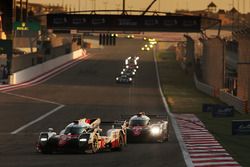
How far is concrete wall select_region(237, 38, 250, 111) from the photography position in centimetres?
5038

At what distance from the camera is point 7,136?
Result: 32969mm

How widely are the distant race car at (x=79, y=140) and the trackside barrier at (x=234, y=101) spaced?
79.5 feet

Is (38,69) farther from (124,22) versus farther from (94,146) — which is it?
(94,146)

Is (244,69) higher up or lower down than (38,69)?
higher up

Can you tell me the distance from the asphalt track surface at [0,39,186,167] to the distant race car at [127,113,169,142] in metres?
0.49

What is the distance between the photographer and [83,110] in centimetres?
5025

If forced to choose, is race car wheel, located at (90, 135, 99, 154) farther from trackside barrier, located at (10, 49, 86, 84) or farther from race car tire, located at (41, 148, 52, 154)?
trackside barrier, located at (10, 49, 86, 84)

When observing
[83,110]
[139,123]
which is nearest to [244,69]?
[83,110]

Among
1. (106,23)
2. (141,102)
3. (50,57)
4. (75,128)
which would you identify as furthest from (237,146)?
(50,57)

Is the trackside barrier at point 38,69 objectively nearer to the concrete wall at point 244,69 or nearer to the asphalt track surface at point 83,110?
the asphalt track surface at point 83,110

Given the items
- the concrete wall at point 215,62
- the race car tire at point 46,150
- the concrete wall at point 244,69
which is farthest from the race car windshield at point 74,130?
the concrete wall at point 215,62

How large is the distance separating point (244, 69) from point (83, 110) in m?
11.8

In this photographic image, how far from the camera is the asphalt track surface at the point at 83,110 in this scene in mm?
23984

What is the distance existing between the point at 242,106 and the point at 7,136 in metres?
21.9
